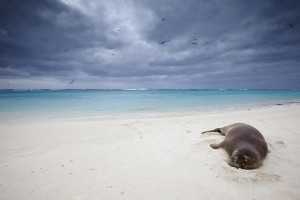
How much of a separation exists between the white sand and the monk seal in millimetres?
153

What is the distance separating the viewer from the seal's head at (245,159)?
3.51m

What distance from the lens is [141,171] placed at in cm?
344

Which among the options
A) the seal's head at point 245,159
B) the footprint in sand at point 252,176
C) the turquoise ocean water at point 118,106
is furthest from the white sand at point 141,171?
the turquoise ocean water at point 118,106

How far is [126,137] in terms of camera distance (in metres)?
5.91

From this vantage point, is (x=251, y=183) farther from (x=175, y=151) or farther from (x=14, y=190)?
(x=14, y=190)

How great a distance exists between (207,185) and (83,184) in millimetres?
1920

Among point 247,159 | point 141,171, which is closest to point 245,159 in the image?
point 247,159

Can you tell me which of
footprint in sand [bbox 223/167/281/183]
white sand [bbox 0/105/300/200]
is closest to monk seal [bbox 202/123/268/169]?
white sand [bbox 0/105/300/200]

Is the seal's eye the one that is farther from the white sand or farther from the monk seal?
the white sand

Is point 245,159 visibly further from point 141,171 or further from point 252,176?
point 141,171

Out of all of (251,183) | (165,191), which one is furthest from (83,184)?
(251,183)

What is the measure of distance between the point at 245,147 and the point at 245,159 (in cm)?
41

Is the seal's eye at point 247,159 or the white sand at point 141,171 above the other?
the seal's eye at point 247,159

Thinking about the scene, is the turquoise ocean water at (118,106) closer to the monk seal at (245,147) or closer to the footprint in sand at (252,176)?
the monk seal at (245,147)
